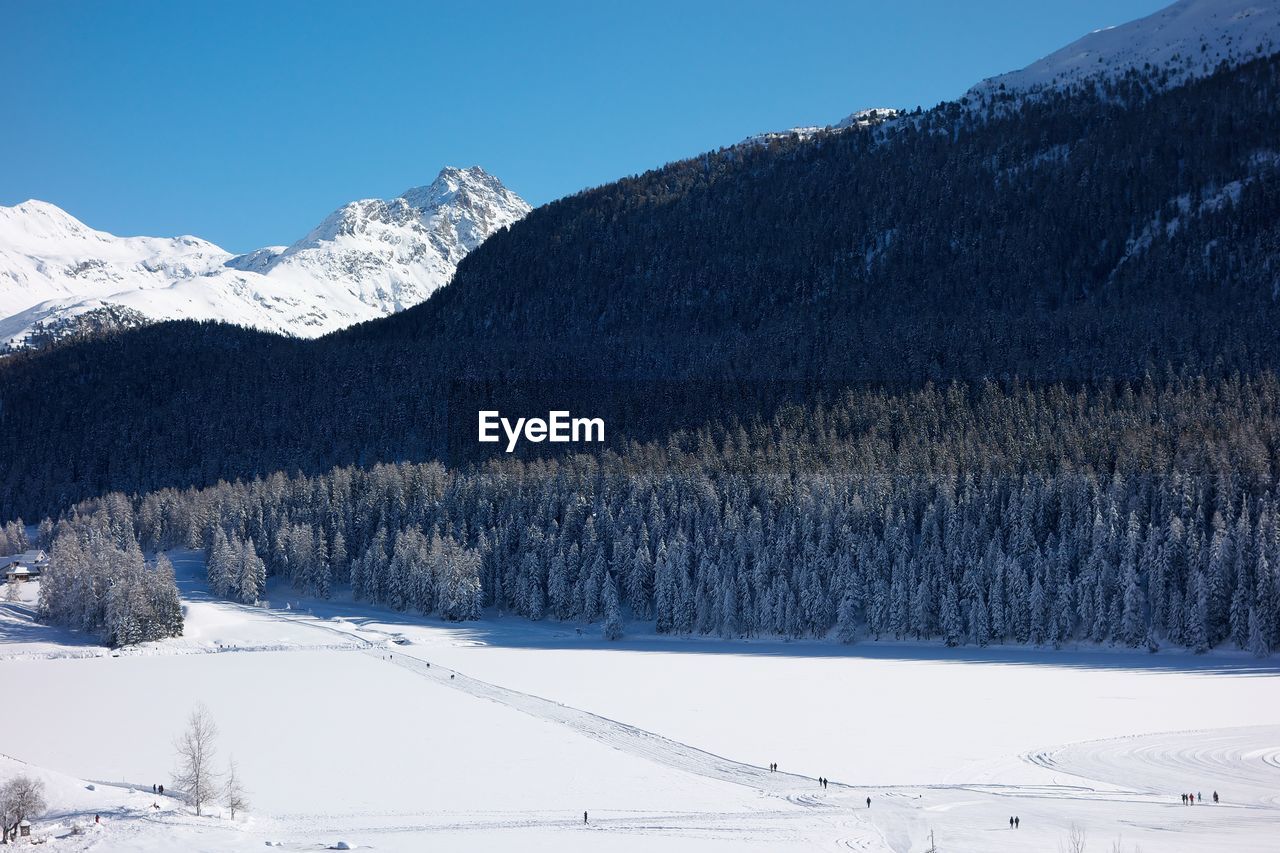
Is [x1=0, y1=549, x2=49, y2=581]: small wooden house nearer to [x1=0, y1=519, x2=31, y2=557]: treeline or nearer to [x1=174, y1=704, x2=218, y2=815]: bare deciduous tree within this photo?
[x1=0, y1=519, x2=31, y2=557]: treeline

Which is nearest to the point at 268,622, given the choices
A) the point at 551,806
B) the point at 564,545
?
the point at 564,545

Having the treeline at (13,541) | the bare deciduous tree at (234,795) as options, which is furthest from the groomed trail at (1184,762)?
the treeline at (13,541)

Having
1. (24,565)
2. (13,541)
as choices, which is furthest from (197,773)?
(13,541)

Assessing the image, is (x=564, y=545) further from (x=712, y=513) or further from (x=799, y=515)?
(x=799, y=515)

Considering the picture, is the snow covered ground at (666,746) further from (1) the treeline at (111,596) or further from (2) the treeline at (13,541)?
(2) the treeline at (13,541)

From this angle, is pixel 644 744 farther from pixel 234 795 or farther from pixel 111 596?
pixel 111 596

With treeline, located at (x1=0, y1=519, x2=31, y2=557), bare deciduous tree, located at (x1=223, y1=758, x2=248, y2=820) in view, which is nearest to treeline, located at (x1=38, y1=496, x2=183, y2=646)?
treeline, located at (x1=0, y1=519, x2=31, y2=557)
